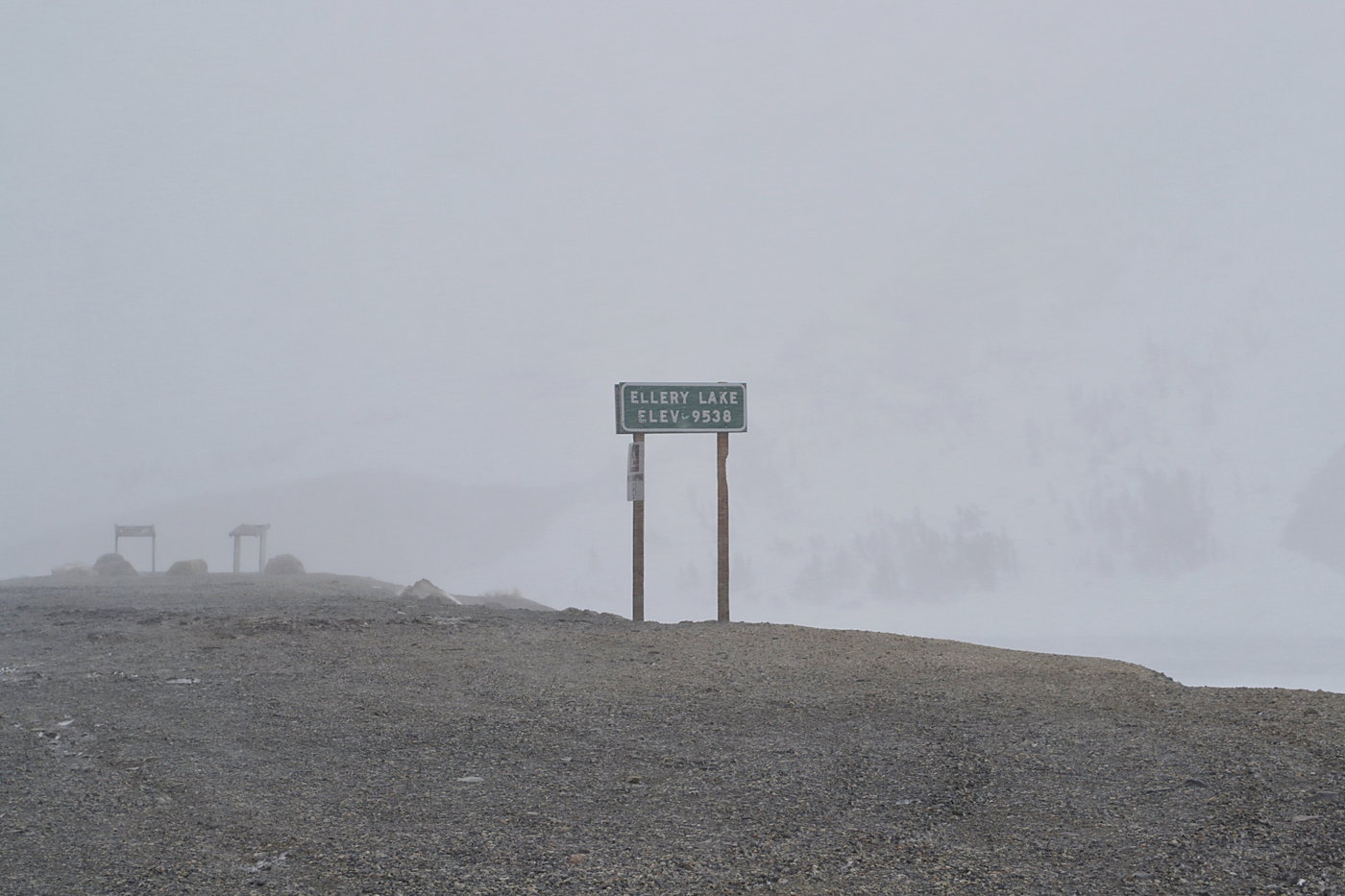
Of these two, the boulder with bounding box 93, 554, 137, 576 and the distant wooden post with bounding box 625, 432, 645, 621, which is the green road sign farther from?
the boulder with bounding box 93, 554, 137, 576

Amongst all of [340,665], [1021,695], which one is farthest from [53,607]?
[1021,695]

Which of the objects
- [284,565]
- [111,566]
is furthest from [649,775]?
[111,566]

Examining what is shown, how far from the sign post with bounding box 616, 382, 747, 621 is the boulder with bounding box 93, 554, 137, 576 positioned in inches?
1001

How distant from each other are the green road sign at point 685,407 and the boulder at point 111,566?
25.9m

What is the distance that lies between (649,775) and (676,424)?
387 inches

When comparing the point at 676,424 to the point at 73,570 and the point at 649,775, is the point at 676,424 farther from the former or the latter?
the point at 73,570

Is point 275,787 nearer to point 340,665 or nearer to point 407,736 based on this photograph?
point 407,736

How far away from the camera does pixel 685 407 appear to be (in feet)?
54.4

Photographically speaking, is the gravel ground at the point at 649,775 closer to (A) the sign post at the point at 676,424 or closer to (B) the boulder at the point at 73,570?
(A) the sign post at the point at 676,424

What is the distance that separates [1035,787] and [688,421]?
10.5 m

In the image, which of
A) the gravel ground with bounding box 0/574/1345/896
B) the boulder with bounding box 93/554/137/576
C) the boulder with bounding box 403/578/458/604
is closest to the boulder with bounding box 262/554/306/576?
the boulder with bounding box 93/554/137/576

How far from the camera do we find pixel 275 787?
Result: 6.82 metres

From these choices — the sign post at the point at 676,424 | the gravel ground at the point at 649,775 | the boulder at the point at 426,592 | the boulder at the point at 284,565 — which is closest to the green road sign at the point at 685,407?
the sign post at the point at 676,424

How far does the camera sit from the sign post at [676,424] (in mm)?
16422
